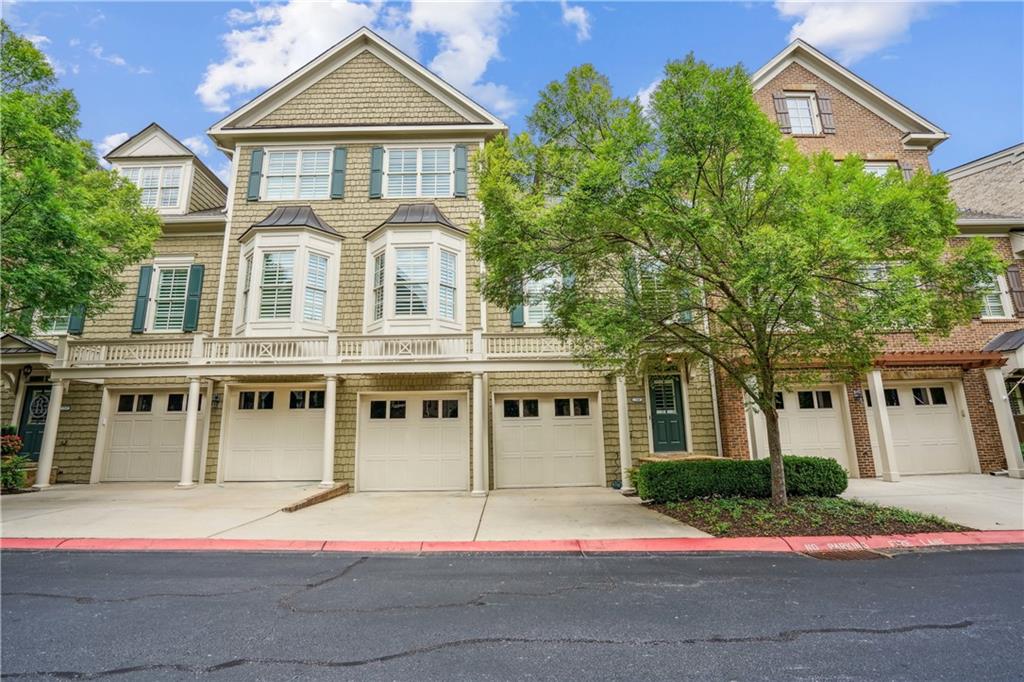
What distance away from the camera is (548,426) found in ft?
40.1

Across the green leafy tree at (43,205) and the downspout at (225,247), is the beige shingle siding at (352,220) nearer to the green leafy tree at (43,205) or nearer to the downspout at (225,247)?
the downspout at (225,247)

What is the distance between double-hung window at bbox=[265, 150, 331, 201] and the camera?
1352cm

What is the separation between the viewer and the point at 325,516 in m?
8.25

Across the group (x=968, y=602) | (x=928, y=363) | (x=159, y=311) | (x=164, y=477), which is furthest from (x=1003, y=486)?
(x=159, y=311)

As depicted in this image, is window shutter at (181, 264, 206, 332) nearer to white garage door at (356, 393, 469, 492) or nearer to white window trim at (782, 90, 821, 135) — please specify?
white garage door at (356, 393, 469, 492)

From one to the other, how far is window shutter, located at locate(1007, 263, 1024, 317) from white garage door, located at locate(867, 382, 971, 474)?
10.4 feet

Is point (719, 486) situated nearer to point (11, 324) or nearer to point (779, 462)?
point (779, 462)

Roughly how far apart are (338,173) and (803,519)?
13587mm

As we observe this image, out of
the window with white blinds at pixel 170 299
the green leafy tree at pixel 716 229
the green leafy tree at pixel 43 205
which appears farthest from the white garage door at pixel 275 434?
the green leafy tree at pixel 716 229

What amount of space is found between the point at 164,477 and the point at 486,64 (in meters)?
16.0

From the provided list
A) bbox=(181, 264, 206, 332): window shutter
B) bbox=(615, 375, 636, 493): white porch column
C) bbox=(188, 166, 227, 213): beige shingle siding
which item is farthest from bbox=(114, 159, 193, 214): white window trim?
bbox=(615, 375, 636, 493): white porch column

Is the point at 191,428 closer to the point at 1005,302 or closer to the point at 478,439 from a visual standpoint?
the point at 478,439

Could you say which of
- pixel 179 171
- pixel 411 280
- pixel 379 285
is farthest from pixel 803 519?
pixel 179 171

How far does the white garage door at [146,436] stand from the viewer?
12156 millimetres
